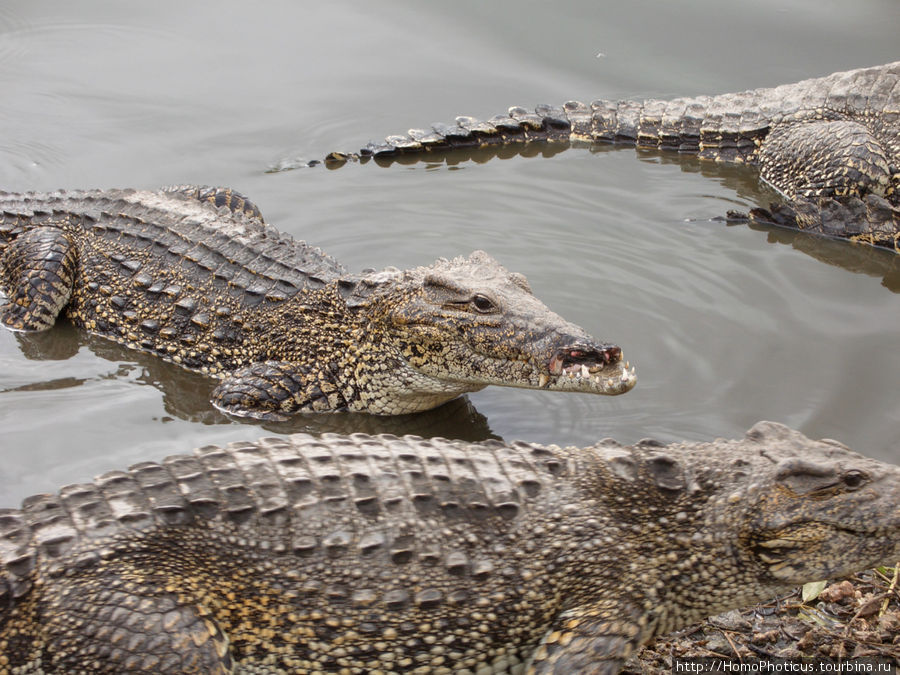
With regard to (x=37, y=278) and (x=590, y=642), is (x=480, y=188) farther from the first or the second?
(x=590, y=642)

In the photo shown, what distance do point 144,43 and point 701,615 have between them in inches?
390

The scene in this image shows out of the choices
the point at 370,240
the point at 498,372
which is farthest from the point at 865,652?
the point at 370,240

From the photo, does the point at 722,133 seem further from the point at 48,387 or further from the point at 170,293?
the point at 48,387

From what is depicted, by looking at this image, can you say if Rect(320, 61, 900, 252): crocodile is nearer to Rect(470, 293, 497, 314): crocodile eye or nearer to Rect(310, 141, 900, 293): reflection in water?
Rect(310, 141, 900, 293): reflection in water

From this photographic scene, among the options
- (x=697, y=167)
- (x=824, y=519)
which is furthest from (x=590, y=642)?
(x=697, y=167)

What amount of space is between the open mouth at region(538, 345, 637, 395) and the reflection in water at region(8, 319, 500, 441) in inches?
28.9

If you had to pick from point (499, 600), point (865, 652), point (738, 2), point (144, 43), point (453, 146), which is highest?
point (738, 2)

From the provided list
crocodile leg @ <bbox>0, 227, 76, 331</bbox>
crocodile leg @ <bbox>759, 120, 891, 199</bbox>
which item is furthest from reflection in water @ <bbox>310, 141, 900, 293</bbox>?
crocodile leg @ <bbox>0, 227, 76, 331</bbox>

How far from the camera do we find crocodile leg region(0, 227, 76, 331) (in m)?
6.35

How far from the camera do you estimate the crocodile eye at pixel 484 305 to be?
539 cm

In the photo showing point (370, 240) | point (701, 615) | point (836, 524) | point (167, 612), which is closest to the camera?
point (167, 612)

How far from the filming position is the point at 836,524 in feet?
11.0

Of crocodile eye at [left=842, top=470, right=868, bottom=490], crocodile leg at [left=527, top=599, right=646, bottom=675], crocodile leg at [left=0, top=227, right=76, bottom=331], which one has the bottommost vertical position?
crocodile leg at [left=527, top=599, right=646, bottom=675]

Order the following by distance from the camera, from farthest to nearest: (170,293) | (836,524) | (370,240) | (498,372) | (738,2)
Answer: (738,2) → (370,240) → (170,293) → (498,372) → (836,524)
